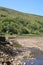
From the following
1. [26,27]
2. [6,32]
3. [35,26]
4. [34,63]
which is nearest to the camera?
[34,63]

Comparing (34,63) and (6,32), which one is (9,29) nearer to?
(6,32)

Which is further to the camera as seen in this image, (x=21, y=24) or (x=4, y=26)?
(x=21, y=24)

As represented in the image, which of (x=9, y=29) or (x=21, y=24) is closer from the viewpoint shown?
(x=9, y=29)

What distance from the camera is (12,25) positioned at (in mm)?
121125

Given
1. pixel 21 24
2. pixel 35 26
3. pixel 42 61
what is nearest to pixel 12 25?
pixel 21 24

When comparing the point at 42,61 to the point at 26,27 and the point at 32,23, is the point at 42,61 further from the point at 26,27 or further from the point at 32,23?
the point at 32,23

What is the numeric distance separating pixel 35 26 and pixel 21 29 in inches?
685

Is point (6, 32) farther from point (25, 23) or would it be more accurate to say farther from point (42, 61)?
point (42, 61)

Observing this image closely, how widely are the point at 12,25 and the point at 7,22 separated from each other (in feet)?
15.1

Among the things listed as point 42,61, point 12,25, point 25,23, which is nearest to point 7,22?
point 12,25

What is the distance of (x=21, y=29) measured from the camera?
4823 inches

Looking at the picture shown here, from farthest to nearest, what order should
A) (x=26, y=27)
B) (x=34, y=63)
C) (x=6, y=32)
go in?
(x=26, y=27) < (x=6, y=32) < (x=34, y=63)

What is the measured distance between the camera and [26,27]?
130m

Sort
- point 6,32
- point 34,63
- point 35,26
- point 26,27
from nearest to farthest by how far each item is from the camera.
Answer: point 34,63
point 6,32
point 26,27
point 35,26
